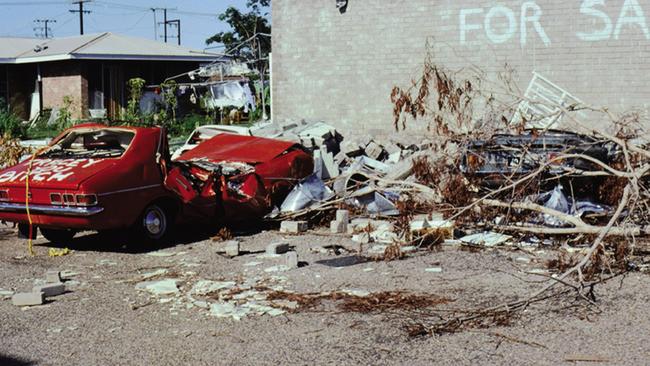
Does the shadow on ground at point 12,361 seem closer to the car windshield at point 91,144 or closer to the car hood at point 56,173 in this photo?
the car hood at point 56,173

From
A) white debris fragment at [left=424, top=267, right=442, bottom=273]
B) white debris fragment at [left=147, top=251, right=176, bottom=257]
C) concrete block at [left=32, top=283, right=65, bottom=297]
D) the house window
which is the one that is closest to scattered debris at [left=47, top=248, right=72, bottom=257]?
white debris fragment at [left=147, top=251, right=176, bottom=257]

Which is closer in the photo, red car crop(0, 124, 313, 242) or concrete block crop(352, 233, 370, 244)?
red car crop(0, 124, 313, 242)

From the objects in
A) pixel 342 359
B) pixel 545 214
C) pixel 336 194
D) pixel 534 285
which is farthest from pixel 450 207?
pixel 342 359

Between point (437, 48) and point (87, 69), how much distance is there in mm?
20713

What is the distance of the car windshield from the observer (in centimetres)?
1043

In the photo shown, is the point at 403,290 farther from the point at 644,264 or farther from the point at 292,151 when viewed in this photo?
the point at 292,151

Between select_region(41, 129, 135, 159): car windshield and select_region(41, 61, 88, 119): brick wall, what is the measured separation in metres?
23.4

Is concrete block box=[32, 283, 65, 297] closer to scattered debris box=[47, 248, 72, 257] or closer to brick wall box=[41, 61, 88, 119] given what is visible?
scattered debris box=[47, 248, 72, 257]

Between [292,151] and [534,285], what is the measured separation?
5622mm

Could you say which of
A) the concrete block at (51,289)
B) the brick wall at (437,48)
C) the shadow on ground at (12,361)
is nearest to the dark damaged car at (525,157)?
the concrete block at (51,289)

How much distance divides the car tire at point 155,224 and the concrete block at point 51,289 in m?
2.25

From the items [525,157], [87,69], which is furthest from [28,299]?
[87,69]

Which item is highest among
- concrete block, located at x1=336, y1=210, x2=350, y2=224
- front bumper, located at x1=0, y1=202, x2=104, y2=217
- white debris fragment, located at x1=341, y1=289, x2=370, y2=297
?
front bumper, located at x1=0, y1=202, x2=104, y2=217

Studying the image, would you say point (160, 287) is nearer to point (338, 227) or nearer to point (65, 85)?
point (338, 227)
